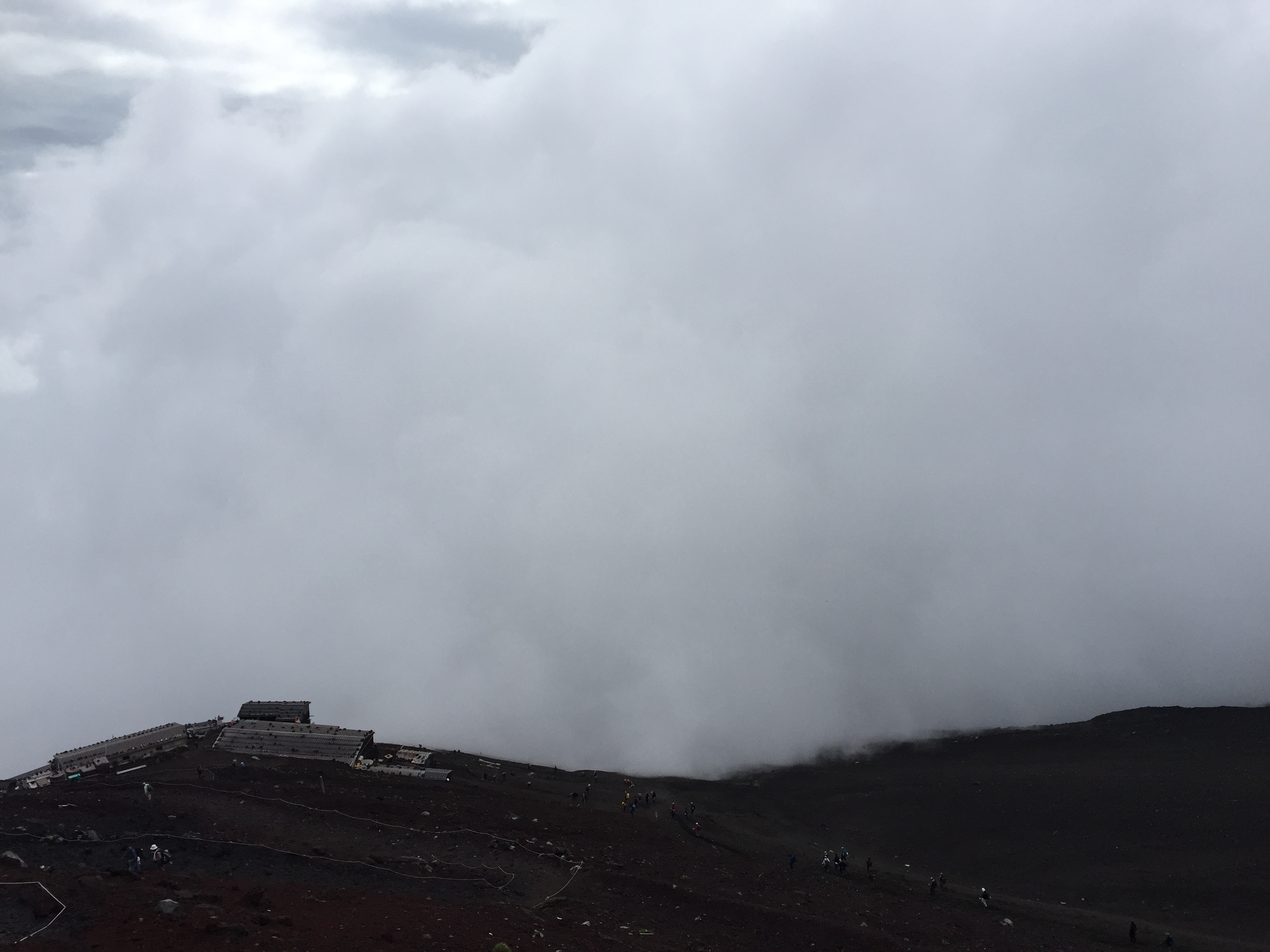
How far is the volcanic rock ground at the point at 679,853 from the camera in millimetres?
33094

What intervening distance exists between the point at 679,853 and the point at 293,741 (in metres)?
25.7

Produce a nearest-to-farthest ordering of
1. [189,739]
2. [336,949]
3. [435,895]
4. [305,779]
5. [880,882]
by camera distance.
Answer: [336,949] → [435,895] → [880,882] → [305,779] → [189,739]

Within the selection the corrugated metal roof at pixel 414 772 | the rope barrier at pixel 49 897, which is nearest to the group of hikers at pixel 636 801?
the corrugated metal roof at pixel 414 772

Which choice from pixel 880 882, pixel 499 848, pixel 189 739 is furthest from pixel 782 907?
pixel 189 739

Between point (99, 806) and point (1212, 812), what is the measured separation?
55.3m

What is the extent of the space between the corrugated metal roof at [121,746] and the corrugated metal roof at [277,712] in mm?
3918

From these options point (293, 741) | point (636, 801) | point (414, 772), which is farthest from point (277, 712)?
point (636, 801)

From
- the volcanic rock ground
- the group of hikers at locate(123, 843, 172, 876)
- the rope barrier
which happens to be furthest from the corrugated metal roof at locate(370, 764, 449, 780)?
the rope barrier

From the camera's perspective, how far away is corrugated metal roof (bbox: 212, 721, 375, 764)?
189ft

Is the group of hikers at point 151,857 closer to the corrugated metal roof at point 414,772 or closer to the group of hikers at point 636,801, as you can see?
the corrugated metal roof at point 414,772

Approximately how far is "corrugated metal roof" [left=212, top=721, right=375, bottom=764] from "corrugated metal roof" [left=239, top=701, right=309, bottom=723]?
223 cm

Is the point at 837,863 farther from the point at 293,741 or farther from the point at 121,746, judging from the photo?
the point at 121,746

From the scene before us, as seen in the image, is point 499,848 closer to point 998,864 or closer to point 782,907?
point 782,907

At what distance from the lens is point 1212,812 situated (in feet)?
171
